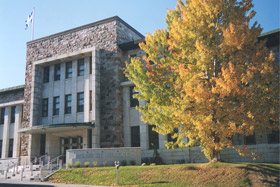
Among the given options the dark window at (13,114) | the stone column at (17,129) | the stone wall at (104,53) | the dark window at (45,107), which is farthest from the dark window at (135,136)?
the dark window at (13,114)

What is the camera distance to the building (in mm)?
25641

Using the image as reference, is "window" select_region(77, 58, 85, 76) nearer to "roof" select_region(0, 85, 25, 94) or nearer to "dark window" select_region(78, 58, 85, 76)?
"dark window" select_region(78, 58, 85, 76)

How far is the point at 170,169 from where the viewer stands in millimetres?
17438

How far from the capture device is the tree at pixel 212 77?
1471 cm

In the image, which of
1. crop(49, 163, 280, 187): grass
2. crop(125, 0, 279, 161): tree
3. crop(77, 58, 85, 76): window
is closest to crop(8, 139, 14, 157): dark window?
crop(77, 58, 85, 76): window

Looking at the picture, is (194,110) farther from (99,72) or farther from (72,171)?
(99,72)

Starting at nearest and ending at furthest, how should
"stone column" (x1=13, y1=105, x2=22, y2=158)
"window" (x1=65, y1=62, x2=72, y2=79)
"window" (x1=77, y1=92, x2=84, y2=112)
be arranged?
"window" (x1=77, y1=92, x2=84, y2=112), "window" (x1=65, y1=62, x2=72, y2=79), "stone column" (x1=13, y1=105, x2=22, y2=158)

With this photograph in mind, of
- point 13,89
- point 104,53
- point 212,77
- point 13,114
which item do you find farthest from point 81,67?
point 212,77

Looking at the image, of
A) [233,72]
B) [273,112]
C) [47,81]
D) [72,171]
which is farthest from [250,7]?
A: [47,81]

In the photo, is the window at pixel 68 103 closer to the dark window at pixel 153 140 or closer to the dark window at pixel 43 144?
the dark window at pixel 43 144

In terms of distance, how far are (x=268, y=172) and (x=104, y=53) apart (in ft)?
59.3

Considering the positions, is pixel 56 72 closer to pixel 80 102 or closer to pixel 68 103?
pixel 68 103

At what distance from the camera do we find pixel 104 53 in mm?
27938

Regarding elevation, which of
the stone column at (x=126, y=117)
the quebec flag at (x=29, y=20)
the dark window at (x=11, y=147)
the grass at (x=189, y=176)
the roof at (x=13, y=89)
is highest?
the quebec flag at (x=29, y=20)
